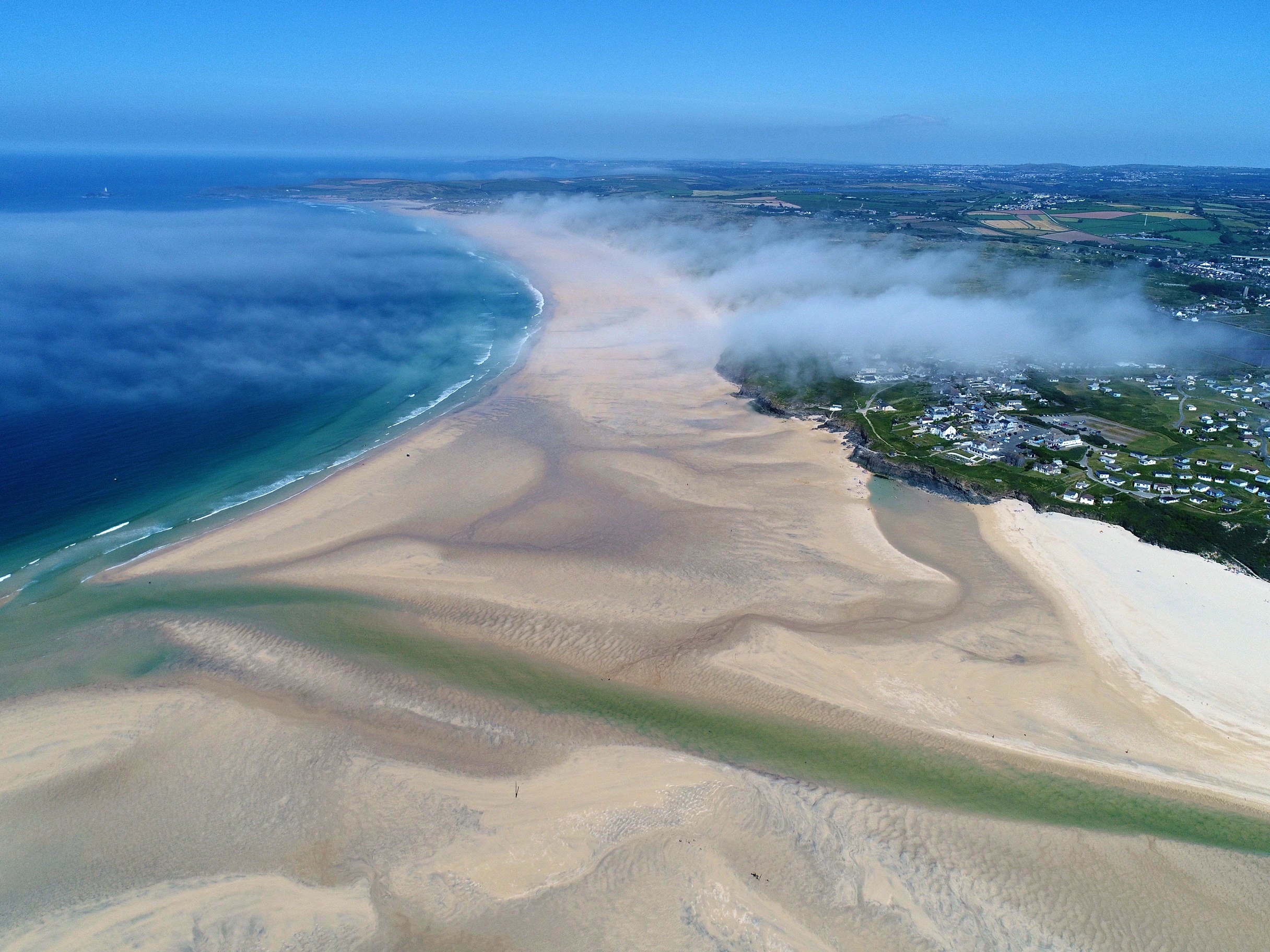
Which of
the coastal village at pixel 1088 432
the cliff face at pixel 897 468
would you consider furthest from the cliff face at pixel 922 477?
the coastal village at pixel 1088 432

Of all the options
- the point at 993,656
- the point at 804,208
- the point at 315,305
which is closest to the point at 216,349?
the point at 315,305

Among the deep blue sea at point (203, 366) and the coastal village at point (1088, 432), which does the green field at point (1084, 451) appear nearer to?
the coastal village at point (1088, 432)

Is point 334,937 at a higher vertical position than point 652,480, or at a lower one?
lower

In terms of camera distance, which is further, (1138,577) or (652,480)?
(652,480)

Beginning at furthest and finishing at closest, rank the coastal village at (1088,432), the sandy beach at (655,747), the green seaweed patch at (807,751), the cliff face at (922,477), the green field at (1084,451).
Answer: the cliff face at (922,477) < the coastal village at (1088,432) < the green field at (1084,451) < the green seaweed patch at (807,751) < the sandy beach at (655,747)

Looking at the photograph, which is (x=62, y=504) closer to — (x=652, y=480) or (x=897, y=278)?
(x=652, y=480)

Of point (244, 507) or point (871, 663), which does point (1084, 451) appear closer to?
point (871, 663)
